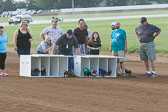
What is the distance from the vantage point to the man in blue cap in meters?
17.7

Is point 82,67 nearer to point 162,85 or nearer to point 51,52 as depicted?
point 51,52

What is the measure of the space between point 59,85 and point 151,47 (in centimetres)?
394

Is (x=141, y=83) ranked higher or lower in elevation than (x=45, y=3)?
lower

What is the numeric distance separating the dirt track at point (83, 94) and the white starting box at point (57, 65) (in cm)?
55

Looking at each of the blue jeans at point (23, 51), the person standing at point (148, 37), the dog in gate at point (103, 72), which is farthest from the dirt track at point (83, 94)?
the dog in gate at point (103, 72)

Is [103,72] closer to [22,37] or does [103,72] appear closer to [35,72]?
[35,72]

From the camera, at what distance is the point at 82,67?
18094mm

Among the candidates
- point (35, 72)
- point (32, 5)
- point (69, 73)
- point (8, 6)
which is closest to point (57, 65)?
point (69, 73)

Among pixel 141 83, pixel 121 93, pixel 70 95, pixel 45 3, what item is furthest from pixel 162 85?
pixel 45 3

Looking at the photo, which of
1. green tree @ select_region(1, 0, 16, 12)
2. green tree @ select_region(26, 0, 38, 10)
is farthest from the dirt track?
green tree @ select_region(26, 0, 38, 10)

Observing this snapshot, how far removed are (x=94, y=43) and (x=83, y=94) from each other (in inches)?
229

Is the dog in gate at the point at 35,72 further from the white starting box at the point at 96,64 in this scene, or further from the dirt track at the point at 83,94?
the white starting box at the point at 96,64

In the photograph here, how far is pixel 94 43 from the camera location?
18.8m

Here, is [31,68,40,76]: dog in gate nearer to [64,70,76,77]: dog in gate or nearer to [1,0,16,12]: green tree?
[64,70,76,77]: dog in gate
